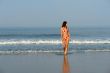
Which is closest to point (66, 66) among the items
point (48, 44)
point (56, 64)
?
point (56, 64)

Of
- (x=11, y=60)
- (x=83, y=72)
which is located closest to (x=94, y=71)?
(x=83, y=72)

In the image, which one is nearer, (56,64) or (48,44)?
(56,64)

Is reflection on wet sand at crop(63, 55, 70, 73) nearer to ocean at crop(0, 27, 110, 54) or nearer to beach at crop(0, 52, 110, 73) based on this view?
beach at crop(0, 52, 110, 73)

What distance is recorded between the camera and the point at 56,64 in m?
15.5

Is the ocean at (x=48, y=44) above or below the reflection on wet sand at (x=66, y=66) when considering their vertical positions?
above

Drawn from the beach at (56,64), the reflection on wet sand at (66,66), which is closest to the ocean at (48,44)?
the beach at (56,64)

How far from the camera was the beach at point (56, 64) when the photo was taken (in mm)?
13676

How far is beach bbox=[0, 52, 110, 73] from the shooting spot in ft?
44.9

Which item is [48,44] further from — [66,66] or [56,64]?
[66,66]

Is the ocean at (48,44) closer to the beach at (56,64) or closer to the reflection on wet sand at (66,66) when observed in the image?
the beach at (56,64)

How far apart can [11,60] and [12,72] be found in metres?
3.67

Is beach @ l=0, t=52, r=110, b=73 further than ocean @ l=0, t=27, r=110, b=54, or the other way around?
ocean @ l=0, t=27, r=110, b=54

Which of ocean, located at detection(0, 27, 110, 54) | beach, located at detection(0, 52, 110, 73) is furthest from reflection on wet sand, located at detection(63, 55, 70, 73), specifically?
ocean, located at detection(0, 27, 110, 54)

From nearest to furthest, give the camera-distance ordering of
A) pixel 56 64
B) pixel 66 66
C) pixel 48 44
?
pixel 66 66, pixel 56 64, pixel 48 44
